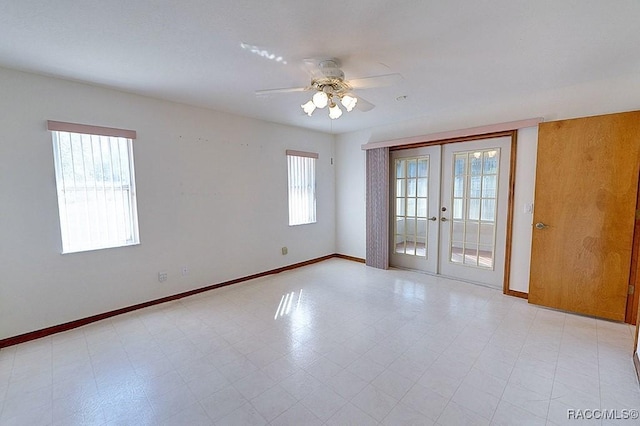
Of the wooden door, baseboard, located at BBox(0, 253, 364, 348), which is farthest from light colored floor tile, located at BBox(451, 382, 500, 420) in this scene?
baseboard, located at BBox(0, 253, 364, 348)

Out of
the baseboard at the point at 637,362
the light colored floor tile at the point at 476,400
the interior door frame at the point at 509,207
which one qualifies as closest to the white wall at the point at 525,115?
the interior door frame at the point at 509,207

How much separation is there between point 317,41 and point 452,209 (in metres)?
3.12

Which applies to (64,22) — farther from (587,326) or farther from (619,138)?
(587,326)

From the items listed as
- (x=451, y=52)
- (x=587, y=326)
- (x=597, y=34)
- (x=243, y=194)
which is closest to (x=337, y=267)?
(x=243, y=194)

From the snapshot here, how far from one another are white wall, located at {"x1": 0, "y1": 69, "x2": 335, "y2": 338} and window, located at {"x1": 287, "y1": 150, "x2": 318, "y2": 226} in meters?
0.17

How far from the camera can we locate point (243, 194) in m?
4.09

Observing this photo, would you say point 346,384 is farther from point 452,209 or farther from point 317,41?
point 452,209

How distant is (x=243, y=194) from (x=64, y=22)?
257cm

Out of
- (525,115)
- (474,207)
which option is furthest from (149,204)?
(525,115)

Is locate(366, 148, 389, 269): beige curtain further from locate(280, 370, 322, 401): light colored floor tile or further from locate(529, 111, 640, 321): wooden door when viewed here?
locate(280, 370, 322, 401): light colored floor tile

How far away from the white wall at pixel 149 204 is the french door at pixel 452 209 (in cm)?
167

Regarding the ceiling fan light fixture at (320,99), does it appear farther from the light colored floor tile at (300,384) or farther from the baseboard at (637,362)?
the baseboard at (637,362)

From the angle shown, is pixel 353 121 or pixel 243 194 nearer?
pixel 243 194

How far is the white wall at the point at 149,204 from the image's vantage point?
2.50m
